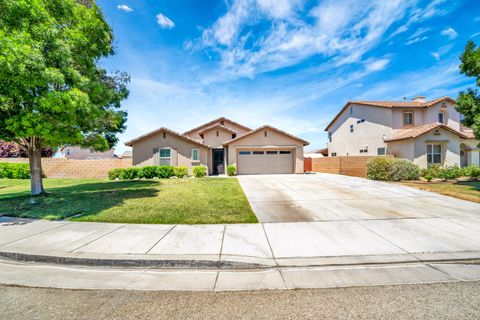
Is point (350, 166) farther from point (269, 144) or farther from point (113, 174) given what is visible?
point (113, 174)

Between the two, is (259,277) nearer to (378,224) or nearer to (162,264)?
(162,264)

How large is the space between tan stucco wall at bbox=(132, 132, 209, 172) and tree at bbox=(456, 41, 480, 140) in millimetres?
17194

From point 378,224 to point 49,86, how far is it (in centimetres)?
1080

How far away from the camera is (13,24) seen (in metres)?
6.43

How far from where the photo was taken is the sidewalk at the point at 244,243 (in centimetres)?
357

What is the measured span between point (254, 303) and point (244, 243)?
1602mm

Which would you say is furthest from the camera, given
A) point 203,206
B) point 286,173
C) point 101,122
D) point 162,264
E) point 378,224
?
point 286,173

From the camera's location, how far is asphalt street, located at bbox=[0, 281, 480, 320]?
2.38 metres

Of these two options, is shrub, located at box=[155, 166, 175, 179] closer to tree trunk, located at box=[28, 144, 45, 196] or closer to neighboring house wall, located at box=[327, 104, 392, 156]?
tree trunk, located at box=[28, 144, 45, 196]

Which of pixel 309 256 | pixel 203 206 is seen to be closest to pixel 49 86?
pixel 203 206

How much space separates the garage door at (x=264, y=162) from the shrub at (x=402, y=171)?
26.3 ft

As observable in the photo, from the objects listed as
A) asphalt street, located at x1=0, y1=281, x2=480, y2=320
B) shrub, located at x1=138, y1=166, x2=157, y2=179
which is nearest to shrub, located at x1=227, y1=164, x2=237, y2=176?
shrub, located at x1=138, y1=166, x2=157, y2=179

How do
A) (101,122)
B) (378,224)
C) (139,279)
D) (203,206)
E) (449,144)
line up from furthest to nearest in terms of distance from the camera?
(449,144) → (101,122) → (203,206) → (378,224) → (139,279)

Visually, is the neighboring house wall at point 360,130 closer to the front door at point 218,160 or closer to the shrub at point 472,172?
the shrub at point 472,172
